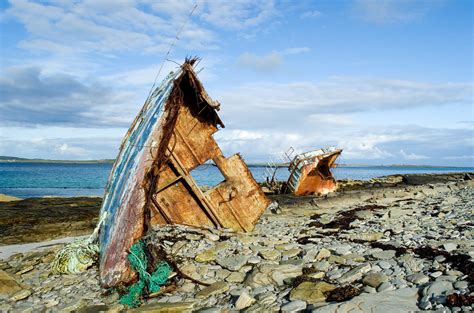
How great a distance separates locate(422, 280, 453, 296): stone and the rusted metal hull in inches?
715

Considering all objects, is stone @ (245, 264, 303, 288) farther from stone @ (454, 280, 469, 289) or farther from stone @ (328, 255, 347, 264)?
stone @ (454, 280, 469, 289)

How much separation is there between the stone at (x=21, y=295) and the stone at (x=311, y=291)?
13.8ft

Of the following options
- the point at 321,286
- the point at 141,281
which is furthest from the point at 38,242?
the point at 321,286

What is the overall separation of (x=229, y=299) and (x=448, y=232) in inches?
204

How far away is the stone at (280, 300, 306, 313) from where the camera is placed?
476 cm

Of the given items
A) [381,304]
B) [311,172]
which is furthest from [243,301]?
[311,172]

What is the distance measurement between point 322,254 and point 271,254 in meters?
0.90

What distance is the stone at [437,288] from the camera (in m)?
4.61

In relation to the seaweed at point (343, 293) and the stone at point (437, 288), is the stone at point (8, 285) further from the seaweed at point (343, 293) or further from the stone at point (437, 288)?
the stone at point (437, 288)

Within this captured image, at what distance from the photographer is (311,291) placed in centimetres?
517

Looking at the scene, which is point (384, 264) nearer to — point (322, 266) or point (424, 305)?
point (322, 266)

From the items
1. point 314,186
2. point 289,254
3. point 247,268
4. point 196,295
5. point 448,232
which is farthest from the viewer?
point 314,186

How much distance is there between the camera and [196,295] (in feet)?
18.6

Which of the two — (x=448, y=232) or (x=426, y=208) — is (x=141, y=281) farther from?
(x=426, y=208)
